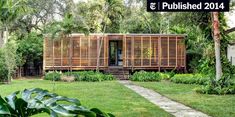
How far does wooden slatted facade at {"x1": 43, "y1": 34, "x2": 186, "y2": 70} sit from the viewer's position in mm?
24500

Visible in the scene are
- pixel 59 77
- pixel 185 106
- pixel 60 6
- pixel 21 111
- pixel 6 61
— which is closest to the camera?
pixel 21 111

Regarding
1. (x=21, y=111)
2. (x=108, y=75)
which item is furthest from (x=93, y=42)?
(x=21, y=111)

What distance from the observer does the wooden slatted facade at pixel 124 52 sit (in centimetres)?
2450

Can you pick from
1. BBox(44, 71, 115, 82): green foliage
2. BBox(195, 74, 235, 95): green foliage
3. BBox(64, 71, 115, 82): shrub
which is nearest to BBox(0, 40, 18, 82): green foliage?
BBox(44, 71, 115, 82): green foliage

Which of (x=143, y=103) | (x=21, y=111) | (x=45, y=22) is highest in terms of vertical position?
(x=45, y=22)

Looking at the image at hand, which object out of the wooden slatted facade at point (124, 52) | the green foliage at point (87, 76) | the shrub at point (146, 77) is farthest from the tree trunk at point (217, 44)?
the wooden slatted facade at point (124, 52)

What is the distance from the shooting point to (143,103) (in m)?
11.1

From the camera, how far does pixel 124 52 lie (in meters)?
24.6

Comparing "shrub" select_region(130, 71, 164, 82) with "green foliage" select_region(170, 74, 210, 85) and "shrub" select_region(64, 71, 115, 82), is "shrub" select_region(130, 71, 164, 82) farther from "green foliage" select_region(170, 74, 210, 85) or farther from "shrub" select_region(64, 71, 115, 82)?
"green foliage" select_region(170, 74, 210, 85)

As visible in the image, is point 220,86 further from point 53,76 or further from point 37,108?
point 37,108

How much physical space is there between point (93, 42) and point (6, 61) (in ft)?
19.0

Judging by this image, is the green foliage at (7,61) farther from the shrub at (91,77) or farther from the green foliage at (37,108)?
the green foliage at (37,108)

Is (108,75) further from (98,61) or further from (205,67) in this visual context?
(205,67)

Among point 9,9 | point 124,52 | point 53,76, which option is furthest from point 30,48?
point 9,9
